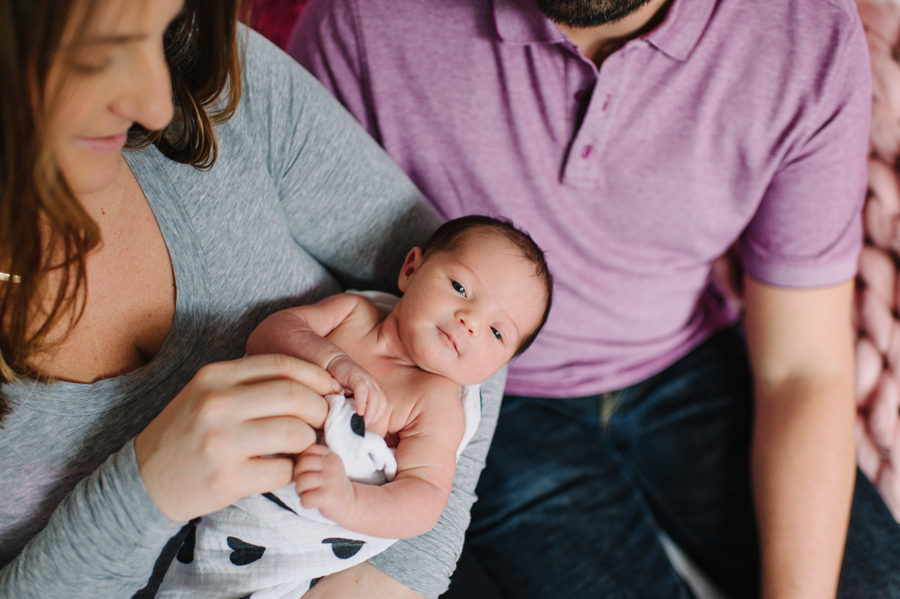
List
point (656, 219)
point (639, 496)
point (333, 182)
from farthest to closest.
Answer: point (639, 496)
point (656, 219)
point (333, 182)

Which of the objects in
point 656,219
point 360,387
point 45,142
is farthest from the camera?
point 656,219

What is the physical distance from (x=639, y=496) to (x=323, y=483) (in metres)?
0.93

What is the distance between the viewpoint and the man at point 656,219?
3.10 ft

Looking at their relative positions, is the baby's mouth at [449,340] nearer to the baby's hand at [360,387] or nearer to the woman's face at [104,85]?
the baby's hand at [360,387]

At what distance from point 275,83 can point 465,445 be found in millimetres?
669

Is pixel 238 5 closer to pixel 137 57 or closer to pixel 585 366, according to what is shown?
pixel 137 57

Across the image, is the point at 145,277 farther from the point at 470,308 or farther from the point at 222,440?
the point at 470,308

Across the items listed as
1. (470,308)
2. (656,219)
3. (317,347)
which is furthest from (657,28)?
(317,347)

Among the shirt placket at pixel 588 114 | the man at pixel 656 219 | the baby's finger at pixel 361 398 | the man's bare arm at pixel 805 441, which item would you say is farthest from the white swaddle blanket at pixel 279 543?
the man's bare arm at pixel 805 441

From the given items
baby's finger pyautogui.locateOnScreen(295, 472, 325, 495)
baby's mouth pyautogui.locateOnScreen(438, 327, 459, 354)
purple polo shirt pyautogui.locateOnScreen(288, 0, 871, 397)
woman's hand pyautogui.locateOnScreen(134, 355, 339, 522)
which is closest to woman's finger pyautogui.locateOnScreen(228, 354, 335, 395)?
woman's hand pyautogui.locateOnScreen(134, 355, 339, 522)

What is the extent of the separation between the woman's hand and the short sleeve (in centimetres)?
91

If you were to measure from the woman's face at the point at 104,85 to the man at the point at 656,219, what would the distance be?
1.84 feet


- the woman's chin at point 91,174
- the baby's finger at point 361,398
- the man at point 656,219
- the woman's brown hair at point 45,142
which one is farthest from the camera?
the man at point 656,219

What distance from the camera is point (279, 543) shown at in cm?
74
